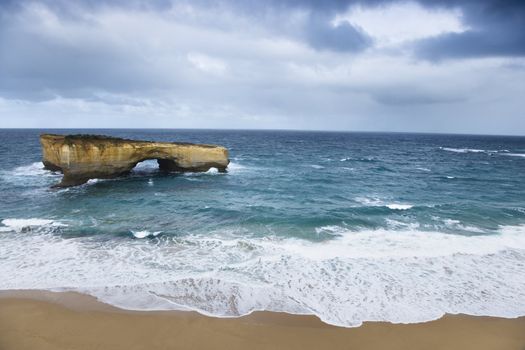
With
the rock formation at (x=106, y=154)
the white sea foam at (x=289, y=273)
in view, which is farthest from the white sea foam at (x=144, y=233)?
the rock formation at (x=106, y=154)

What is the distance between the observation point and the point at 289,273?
456 inches

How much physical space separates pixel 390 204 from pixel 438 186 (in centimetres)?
944

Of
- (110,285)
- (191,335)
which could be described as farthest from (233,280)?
(110,285)

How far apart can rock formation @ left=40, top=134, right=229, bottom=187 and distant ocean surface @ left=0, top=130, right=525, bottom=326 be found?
1.98m

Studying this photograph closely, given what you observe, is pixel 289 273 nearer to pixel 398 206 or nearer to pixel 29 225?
pixel 398 206

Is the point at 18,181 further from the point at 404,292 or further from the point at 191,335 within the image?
the point at 404,292

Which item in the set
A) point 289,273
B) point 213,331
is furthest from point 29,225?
point 289,273

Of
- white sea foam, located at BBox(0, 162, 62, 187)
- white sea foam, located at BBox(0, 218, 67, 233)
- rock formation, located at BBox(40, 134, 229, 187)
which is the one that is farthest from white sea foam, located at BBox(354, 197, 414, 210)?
white sea foam, located at BBox(0, 162, 62, 187)

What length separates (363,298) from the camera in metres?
10.2

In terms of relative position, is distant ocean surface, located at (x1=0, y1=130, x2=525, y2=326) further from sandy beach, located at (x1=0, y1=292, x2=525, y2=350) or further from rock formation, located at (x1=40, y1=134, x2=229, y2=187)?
rock formation, located at (x1=40, y1=134, x2=229, y2=187)

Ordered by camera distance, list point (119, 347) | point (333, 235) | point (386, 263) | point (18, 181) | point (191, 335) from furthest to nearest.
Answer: point (18, 181) < point (333, 235) < point (386, 263) < point (191, 335) < point (119, 347)

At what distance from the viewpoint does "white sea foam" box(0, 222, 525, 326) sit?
9.82 meters

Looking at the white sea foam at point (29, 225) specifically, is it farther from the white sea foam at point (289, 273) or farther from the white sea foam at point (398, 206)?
the white sea foam at point (398, 206)

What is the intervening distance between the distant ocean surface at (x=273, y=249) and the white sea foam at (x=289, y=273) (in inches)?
1.7
